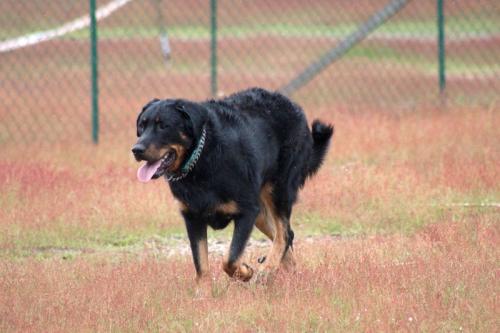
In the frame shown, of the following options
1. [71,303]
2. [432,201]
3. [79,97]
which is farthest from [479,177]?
[79,97]

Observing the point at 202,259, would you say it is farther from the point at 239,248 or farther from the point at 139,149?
the point at 139,149

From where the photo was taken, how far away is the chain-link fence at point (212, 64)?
12922 mm

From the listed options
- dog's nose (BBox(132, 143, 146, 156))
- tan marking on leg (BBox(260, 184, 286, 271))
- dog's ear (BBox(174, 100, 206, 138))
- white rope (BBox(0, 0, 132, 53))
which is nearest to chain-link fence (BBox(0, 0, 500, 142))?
white rope (BBox(0, 0, 132, 53))

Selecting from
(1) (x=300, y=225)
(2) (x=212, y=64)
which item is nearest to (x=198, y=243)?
(1) (x=300, y=225)

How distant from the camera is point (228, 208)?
615 cm

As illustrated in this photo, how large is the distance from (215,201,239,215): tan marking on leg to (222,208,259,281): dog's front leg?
0.06 m

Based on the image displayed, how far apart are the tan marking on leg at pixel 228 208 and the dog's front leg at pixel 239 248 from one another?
0.06 meters

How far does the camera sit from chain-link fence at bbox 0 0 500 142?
42.4 ft

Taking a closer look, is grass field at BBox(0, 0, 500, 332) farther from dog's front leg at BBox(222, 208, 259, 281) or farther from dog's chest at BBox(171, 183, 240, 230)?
dog's chest at BBox(171, 183, 240, 230)

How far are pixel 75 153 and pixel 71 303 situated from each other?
204 inches

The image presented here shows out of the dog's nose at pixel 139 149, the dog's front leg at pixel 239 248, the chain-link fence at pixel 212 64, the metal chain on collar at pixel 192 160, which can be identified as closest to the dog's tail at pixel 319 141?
the dog's front leg at pixel 239 248

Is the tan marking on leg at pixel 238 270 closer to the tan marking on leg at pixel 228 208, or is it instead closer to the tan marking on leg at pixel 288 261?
the tan marking on leg at pixel 228 208

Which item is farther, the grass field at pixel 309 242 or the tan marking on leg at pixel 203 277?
the tan marking on leg at pixel 203 277

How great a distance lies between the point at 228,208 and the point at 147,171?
60cm
